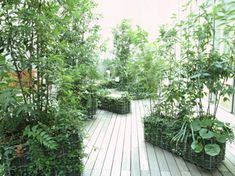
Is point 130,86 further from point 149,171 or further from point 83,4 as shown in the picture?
point 149,171

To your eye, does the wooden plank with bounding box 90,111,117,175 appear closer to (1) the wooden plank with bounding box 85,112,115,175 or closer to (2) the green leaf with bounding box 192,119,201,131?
(1) the wooden plank with bounding box 85,112,115,175

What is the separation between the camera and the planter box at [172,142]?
8.42 feet

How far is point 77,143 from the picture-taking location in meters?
2.17

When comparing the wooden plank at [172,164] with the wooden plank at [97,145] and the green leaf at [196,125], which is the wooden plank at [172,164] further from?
the wooden plank at [97,145]

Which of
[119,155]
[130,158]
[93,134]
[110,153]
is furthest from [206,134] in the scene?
[93,134]

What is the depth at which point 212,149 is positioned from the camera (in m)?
2.45

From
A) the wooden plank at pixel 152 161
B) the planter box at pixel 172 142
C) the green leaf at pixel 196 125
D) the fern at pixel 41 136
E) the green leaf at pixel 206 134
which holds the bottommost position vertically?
the wooden plank at pixel 152 161

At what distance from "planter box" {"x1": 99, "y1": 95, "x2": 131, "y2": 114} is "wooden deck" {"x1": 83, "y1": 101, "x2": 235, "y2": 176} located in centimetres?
93

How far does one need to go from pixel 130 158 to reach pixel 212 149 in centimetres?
94

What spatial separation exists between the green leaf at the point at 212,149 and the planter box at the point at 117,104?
2.62 m

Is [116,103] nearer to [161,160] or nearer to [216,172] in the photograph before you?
[161,160]

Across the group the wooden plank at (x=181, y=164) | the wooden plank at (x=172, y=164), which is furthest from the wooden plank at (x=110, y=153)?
the wooden plank at (x=181, y=164)

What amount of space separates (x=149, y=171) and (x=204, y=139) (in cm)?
69

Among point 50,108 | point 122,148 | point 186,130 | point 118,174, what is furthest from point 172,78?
point 50,108
